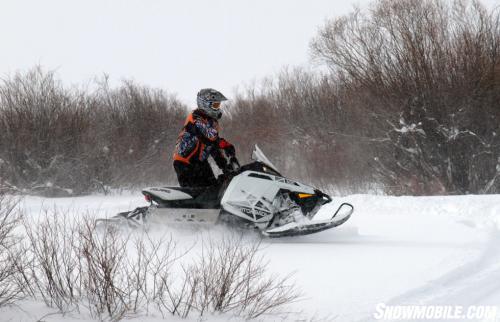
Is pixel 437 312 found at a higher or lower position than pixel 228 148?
lower

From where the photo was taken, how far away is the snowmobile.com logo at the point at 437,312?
344 centimetres

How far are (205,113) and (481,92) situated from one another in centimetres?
880

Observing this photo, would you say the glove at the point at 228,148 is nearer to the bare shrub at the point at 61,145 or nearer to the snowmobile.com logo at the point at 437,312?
the snowmobile.com logo at the point at 437,312

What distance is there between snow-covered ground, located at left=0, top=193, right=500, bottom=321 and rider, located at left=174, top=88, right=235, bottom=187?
707mm

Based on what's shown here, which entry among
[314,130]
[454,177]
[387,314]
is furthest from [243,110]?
[387,314]

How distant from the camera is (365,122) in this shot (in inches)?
603

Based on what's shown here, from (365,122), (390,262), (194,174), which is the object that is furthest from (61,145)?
(390,262)

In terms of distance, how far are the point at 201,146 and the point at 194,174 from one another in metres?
0.34

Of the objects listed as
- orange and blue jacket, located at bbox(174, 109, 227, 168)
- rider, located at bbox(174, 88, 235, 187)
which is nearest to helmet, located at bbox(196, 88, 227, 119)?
rider, located at bbox(174, 88, 235, 187)

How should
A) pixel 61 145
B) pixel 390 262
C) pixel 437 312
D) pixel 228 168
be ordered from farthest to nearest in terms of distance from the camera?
pixel 61 145 < pixel 228 168 < pixel 390 262 < pixel 437 312

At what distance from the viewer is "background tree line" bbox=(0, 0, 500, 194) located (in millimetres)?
13180

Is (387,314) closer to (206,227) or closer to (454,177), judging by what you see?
(206,227)

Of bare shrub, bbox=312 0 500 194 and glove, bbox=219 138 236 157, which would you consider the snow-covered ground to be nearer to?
glove, bbox=219 138 236 157

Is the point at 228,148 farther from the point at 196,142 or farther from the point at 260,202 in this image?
the point at 260,202
